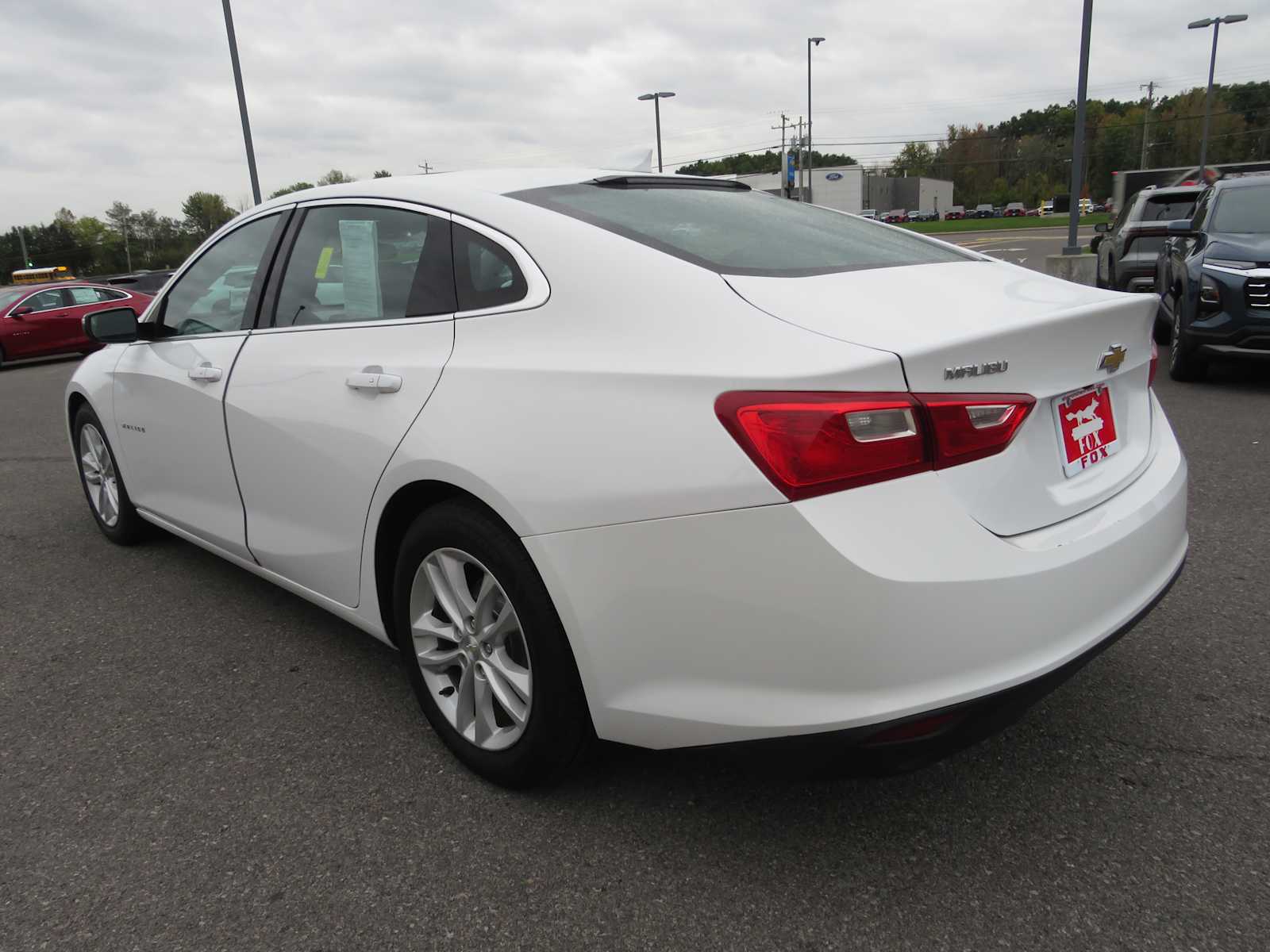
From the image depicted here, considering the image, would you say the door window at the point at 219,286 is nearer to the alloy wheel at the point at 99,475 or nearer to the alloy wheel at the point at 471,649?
the alloy wheel at the point at 99,475

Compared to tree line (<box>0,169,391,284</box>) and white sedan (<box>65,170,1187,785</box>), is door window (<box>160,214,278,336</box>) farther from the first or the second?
tree line (<box>0,169,391,284</box>)

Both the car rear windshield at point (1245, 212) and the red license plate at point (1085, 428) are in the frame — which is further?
the car rear windshield at point (1245, 212)

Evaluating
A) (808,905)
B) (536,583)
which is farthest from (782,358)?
(808,905)

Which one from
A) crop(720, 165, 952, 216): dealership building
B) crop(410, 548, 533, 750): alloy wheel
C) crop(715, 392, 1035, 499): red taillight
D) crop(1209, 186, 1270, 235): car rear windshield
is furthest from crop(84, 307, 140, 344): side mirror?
crop(720, 165, 952, 216): dealership building

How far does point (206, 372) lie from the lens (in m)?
3.25

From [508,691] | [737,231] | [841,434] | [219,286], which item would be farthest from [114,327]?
[841,434]

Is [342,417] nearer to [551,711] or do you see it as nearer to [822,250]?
[551,711]

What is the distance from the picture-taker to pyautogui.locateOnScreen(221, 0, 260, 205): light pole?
54.6ft

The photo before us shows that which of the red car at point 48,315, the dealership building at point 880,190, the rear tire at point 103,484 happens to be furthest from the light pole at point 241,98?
the dealership building at point 880,190

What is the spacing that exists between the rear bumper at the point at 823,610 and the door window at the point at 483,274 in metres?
0.66

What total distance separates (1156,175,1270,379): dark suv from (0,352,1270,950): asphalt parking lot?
15.5ft

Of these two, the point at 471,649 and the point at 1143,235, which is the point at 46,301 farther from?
the point at 471,649

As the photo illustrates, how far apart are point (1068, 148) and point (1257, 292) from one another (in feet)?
417

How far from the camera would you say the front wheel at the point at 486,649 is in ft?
6.91
